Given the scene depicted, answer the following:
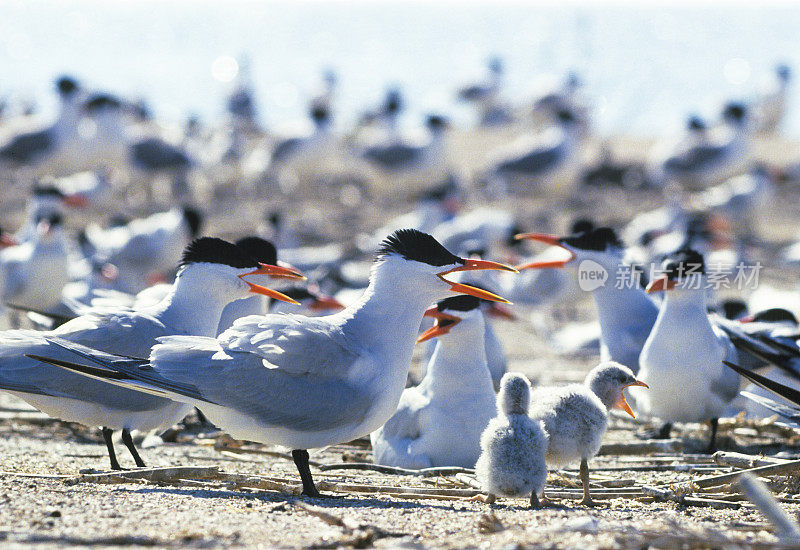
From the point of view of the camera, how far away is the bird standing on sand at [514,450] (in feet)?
12.3

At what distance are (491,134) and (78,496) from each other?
2363 centimetres

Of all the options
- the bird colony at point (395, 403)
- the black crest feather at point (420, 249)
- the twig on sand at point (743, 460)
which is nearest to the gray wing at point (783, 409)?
the bird colony at point (395, 403)

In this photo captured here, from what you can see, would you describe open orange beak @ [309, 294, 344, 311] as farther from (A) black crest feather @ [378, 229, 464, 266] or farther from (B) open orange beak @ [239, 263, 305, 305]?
(A) black crest feather @ [378, 229, 464, 266]

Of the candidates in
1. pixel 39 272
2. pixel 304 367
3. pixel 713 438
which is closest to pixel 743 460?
pixel 713 438

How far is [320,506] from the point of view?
144 inches

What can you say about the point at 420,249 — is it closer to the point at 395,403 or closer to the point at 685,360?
the point at 395,403

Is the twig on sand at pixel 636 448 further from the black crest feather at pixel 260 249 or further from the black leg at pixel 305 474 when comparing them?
the black crest feather at pixel 260 249

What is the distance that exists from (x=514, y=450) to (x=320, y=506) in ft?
2.33

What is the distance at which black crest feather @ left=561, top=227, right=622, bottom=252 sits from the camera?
6738mm

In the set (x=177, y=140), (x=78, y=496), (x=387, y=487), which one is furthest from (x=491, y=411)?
(x=177, y=140)

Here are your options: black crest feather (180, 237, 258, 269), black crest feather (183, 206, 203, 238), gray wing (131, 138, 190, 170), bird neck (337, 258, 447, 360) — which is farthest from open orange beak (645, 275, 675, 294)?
gray wing (131, 138, 190, 170)

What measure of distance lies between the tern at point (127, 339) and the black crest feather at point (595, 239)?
2.50 m

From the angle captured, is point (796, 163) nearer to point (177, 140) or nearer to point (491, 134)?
point (491, 134)

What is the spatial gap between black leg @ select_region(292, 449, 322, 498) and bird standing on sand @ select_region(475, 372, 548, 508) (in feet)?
2.00
